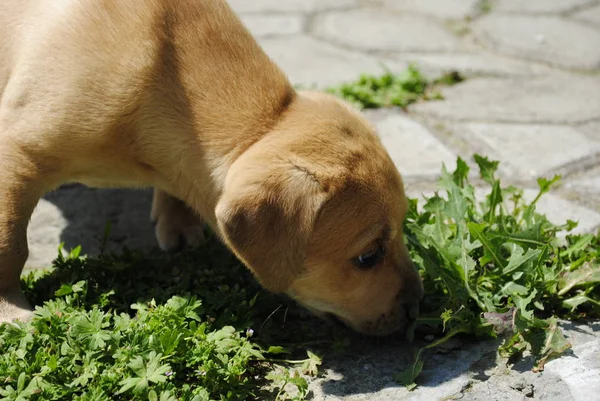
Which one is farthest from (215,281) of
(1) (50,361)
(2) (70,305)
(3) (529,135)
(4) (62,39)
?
(3) (529,135)

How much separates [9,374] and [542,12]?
→ 5647mm

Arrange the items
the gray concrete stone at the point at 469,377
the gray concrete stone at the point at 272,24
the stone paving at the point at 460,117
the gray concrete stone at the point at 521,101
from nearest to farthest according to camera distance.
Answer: the gray concrete stone at the point at 469,377 < the stone paving at the point at 460,117 < the gray concrete stone at the point at 521,101 < the gray concrete stone at the point at 272,24

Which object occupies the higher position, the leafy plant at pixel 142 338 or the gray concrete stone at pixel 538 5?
the gray concrete stone at pixel 538 5

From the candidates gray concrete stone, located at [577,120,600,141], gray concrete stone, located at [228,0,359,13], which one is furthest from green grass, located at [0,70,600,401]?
gray concrete stone, located at [228,0,359,13]

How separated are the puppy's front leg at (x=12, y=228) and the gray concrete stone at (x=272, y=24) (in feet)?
11.2

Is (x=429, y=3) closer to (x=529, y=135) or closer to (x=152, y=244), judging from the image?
(x=529, y=135)

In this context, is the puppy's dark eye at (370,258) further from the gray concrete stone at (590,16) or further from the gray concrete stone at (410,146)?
the gray concrete stone at (590,16)

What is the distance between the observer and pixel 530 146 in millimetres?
4738

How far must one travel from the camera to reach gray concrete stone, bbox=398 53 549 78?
5750 millimetres

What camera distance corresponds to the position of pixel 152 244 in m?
3.97

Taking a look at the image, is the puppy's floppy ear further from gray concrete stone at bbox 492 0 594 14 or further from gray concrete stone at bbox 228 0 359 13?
gray concrete stone at bbox 492 0 594 14

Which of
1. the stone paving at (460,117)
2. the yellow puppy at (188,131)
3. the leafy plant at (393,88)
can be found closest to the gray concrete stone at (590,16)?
the stone paving at (460,117)

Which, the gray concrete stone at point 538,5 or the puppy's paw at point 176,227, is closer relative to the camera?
the puppy's paw at point 176,227

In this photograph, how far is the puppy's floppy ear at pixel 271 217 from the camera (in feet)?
8.73
